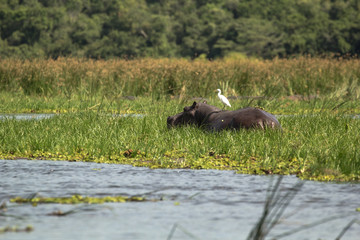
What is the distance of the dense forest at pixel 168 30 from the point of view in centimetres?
3922

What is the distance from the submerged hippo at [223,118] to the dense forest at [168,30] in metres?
29.4

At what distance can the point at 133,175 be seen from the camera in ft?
20.6

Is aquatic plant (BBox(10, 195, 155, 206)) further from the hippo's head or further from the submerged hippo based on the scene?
the hippo's head

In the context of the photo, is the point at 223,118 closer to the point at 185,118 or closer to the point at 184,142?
the point at 185,118

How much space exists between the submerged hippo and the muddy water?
75.5 inches

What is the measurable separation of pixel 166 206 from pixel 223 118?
3.91 metres

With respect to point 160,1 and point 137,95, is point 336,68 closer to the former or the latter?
point 137,95

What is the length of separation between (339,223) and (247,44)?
1525 inches

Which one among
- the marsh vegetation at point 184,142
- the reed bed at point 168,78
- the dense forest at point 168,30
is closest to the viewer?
the marsh vegetation at point 184,142

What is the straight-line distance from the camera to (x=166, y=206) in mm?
4812

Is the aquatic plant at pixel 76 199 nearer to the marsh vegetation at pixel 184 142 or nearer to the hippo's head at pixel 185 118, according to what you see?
the marsh vegetation at pixel 184 142

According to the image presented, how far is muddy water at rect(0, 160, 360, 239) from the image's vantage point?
4090 millimetres

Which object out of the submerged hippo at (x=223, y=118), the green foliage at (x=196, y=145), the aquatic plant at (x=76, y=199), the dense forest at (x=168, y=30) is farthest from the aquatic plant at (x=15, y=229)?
the dense forest at (x=168, y=30)

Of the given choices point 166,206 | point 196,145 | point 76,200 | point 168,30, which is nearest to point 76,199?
point 76,200
